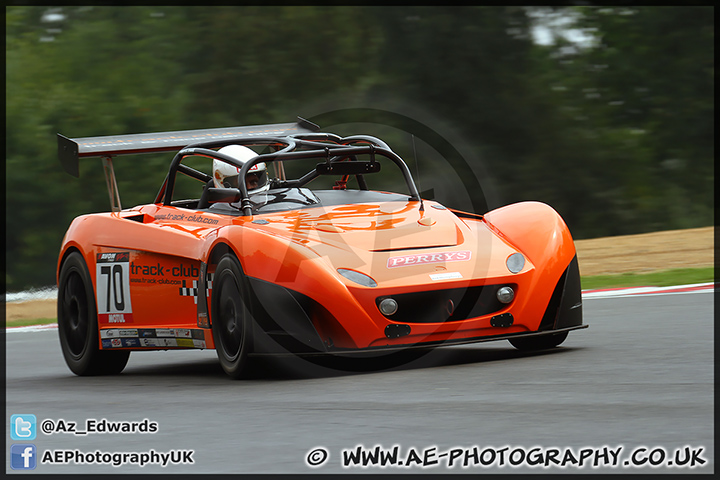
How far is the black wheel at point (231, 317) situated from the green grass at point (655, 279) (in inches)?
279

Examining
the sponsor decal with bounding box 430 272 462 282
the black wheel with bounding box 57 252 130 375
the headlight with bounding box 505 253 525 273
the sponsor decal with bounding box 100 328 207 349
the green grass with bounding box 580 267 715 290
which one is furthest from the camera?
the green grass with bounding box 580 267 715 290

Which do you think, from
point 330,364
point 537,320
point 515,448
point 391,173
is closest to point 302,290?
point 330,364

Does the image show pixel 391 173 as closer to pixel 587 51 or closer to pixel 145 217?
pixel 587 51

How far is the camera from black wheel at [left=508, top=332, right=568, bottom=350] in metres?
7.17

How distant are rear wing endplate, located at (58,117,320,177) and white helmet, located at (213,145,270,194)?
201 mm

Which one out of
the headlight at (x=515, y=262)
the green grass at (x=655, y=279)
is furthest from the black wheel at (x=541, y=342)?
the green grass at (x=655, y=279)

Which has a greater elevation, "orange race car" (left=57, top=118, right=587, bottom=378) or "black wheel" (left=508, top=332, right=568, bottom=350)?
"orange race car" (left=57, top=118, right=587, bottom=378)

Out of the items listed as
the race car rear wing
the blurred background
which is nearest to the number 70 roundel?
the race car rear wing

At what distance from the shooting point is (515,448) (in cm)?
400

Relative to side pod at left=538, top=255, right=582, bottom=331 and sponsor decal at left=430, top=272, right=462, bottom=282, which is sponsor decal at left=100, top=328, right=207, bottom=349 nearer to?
sponsor decal at left=430, top=272, right=462, bottom=282

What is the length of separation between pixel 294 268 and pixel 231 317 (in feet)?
2.05

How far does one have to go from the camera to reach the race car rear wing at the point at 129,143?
27.6ft

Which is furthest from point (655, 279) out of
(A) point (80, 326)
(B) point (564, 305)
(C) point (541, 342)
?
(A) point (80, 326)

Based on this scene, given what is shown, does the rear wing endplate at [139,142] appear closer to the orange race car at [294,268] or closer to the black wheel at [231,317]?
the orange race car at [294,268]
